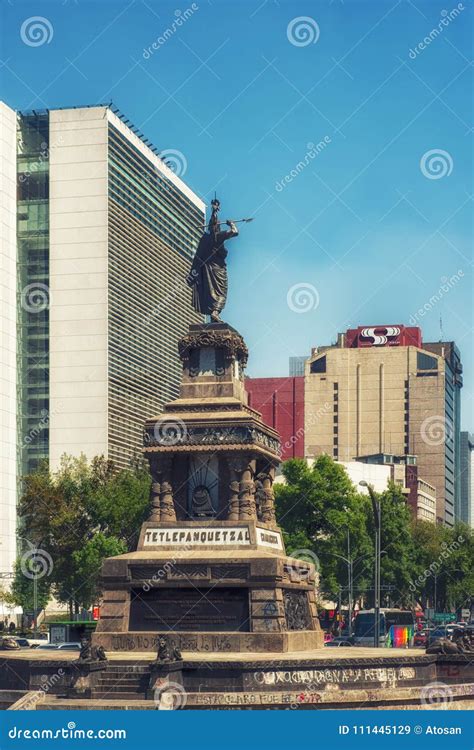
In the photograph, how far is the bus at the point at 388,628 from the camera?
78.9 m

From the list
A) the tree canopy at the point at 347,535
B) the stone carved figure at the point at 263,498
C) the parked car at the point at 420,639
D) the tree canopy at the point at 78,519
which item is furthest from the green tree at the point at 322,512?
the stone carved figure at the point at 263,498

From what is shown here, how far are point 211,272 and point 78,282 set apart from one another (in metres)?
89.0

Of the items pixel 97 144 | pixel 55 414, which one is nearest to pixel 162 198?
pixel 97 144

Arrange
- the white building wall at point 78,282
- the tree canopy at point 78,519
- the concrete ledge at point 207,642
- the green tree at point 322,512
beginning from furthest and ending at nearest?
the white building wall at point 78,282
the green tree at point 322,512
the tree canopy at point 78,519
the concrete ledge at point 207,642

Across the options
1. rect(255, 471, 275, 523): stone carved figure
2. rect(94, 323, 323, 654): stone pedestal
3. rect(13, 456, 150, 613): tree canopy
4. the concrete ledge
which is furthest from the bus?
the concrete ledge

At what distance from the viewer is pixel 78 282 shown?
138m

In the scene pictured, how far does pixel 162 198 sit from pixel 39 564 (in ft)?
219

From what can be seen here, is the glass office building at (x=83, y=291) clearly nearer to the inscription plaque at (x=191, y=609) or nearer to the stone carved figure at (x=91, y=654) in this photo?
the inscription plaque at (x=191, y=609)

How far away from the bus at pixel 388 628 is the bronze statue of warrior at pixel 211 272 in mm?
33277

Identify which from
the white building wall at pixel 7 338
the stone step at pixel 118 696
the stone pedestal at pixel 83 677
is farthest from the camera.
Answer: the white building wall at pixel 7 338

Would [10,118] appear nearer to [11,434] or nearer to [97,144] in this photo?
[97,144]

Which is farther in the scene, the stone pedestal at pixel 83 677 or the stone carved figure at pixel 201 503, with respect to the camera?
the stone carved figure at pixel 201 503

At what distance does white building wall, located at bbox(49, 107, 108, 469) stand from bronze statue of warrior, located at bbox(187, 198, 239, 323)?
84.5 m

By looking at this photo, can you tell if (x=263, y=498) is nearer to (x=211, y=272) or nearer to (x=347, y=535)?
(x=211, y=272)
